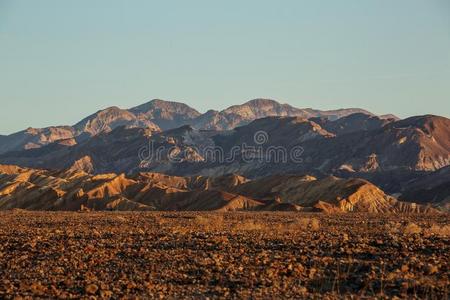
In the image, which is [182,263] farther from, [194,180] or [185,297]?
[194,180]

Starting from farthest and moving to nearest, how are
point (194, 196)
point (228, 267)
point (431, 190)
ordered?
point (431, 190) → point (194, 196) → point (228, 267)

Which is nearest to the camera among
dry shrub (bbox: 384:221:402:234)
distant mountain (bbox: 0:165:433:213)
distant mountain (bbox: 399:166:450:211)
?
dry shrub (bbox: 384:221:402:234)

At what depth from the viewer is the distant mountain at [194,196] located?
8688 centimetres

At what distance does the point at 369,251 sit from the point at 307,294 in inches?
208

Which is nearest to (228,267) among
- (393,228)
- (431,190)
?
(393,228)

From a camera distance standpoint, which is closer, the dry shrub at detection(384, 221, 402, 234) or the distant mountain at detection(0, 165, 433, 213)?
the dry shrub at detection(384, 221, 402, 234)

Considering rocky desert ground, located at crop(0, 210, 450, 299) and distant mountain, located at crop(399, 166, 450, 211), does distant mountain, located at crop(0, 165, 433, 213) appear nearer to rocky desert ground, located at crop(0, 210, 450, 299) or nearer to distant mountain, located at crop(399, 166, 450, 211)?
distant mountain, located at crop(399, 166, 450, 211)

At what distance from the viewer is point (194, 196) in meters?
93.1

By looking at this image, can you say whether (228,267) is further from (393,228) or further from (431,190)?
(431,190)

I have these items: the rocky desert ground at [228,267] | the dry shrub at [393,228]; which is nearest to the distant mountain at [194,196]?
the dry shrub at [393,228]

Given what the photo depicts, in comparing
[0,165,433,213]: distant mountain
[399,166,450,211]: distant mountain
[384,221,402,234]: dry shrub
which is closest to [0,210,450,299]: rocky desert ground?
[384,221,402,234]: dry shrub

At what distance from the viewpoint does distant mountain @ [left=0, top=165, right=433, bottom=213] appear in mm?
86875

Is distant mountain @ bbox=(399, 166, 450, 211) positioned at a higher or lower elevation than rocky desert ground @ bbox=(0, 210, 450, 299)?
higher

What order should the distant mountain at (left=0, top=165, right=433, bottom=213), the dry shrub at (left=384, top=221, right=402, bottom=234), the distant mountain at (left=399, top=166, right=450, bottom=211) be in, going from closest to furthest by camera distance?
the dry shrub at (left=384, top=221, right=402, bottom=234), the distant mountain at (left=0, top=165, right=433, bottom=213), the distant mountain at (left=399, top=166, right=450, bottom=211)
